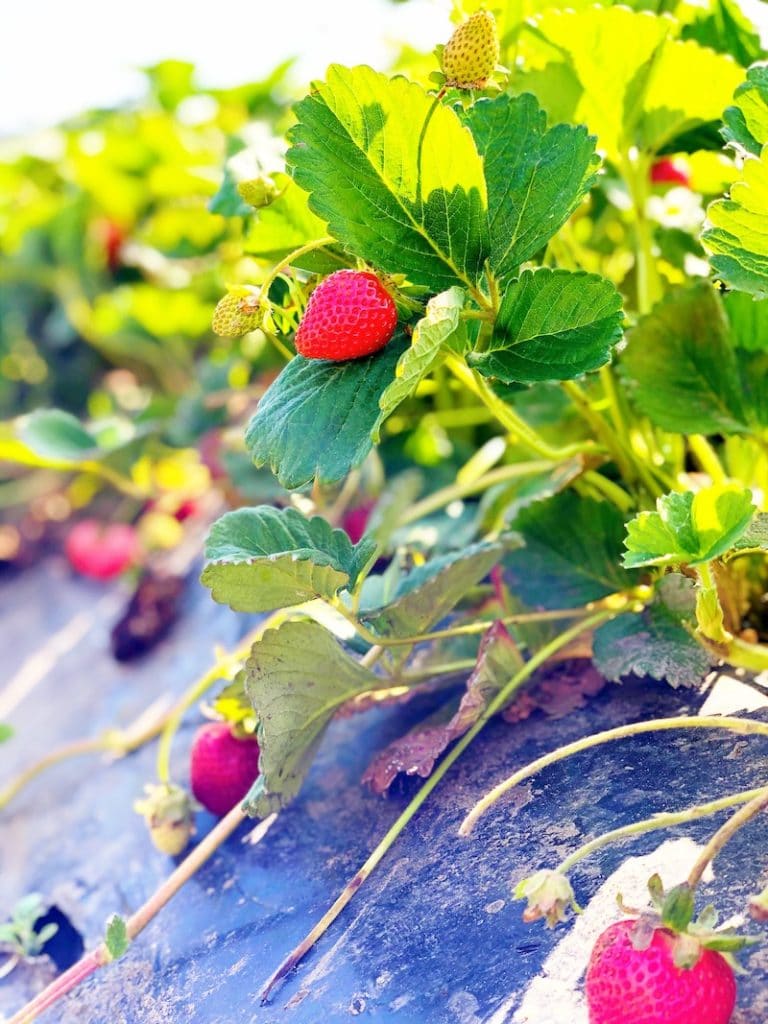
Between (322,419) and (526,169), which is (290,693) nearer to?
(322,419)

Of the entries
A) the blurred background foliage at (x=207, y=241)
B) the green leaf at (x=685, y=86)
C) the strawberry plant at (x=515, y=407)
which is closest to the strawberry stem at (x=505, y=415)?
the strawberry plant at (x=515, y=407)

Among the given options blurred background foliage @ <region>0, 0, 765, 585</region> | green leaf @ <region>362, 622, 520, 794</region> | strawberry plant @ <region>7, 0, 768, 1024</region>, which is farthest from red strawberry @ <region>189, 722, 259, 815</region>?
blurred background foliage @ <region>0, 0, 765, 585</region>

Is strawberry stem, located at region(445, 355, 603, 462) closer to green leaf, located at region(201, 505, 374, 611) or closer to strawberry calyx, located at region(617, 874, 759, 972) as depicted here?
green leaf, located at region(201, 505, 374, 611)

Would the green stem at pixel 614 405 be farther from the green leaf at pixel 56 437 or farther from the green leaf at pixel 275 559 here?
the green leaf at pixel 56 437

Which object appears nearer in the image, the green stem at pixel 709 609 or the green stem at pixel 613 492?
the green stem at pixel 709 609

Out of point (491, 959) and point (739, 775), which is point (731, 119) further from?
point (491, 959)

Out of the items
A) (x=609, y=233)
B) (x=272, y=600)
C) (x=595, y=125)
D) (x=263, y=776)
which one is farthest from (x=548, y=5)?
(x=263, y=776)
